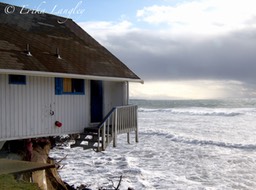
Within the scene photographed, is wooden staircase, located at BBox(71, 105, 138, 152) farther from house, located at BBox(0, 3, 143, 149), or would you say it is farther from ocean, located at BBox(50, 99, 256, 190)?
ocean, located at BBox(50, 99, 256, 190)

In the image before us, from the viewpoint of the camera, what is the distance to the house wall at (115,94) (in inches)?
591

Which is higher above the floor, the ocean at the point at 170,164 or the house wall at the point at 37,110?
the house wall at the point at 37,110

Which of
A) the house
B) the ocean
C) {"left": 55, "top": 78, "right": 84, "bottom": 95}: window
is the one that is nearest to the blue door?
the house

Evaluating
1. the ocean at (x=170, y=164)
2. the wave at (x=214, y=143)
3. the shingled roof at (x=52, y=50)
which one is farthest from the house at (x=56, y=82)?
the wave at (x=214, y=143)

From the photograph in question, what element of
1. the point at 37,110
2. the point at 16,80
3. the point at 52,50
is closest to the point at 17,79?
the point at 16,80

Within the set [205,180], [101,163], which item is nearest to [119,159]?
[101,163]

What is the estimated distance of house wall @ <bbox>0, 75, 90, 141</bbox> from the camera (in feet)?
36.3

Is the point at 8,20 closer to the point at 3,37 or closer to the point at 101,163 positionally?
the point at 3,37

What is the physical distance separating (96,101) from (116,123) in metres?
1.49

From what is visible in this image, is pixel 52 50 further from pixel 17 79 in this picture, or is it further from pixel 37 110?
pixel 37 110

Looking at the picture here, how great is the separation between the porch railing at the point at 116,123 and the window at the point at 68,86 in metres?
1.64

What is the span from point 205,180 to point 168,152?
840 cm

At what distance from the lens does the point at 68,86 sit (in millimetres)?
13211

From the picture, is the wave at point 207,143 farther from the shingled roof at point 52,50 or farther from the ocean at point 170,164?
the shingled roof at point 52,50
